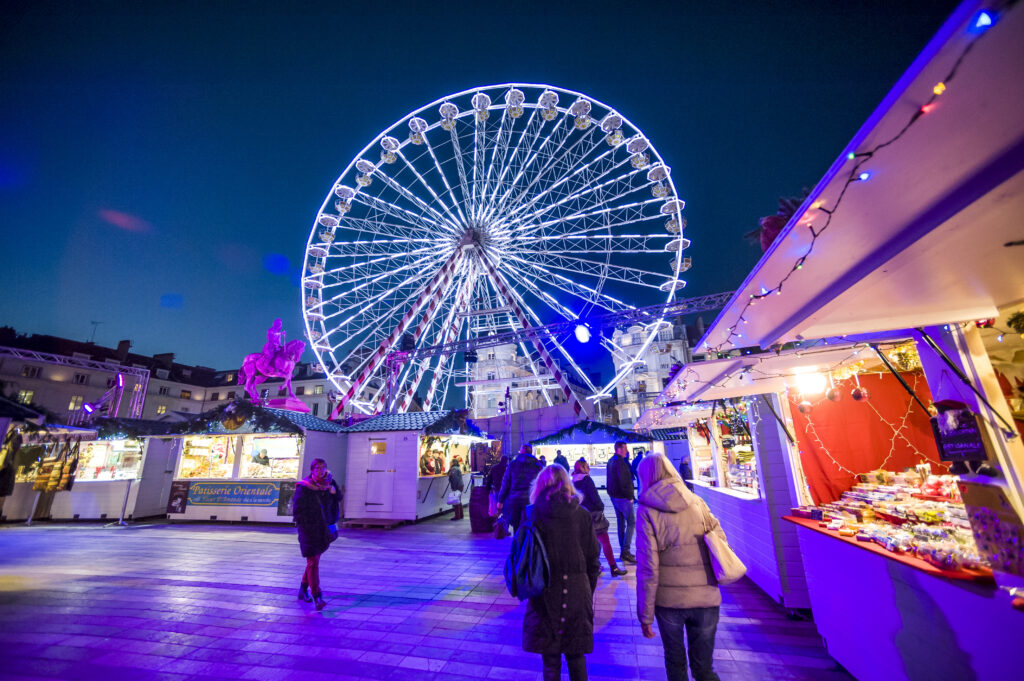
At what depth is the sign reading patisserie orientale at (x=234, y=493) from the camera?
12125 millimetres

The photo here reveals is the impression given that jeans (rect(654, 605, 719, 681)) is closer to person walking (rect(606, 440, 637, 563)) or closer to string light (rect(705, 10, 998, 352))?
string light (rect(705, 10, 998, 352))

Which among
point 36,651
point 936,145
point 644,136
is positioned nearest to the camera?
point 936,145

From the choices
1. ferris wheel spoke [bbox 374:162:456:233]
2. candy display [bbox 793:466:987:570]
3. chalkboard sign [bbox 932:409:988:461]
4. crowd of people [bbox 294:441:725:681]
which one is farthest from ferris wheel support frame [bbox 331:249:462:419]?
chalkboard sign [bbox 932:409:988:461]

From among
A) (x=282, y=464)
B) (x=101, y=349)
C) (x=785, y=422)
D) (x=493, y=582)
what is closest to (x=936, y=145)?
(x=785, y=422)

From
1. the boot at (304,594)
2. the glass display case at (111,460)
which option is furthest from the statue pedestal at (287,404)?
the boot at (304,594)

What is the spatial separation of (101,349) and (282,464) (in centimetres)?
3769

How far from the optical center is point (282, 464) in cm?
1234

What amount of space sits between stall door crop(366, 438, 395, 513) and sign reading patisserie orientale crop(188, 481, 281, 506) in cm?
265

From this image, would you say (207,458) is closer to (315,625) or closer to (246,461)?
(246,461)

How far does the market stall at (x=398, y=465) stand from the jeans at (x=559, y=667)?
10002 mm

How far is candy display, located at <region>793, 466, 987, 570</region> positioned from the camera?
2578 mm

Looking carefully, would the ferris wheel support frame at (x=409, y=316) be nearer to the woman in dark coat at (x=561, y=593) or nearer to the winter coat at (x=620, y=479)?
the winter coat at (x=620, y=479)

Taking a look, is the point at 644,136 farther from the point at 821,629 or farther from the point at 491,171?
the point at 821,629

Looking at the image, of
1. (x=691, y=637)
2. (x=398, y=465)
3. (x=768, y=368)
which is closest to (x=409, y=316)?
(x=398, y=465)
